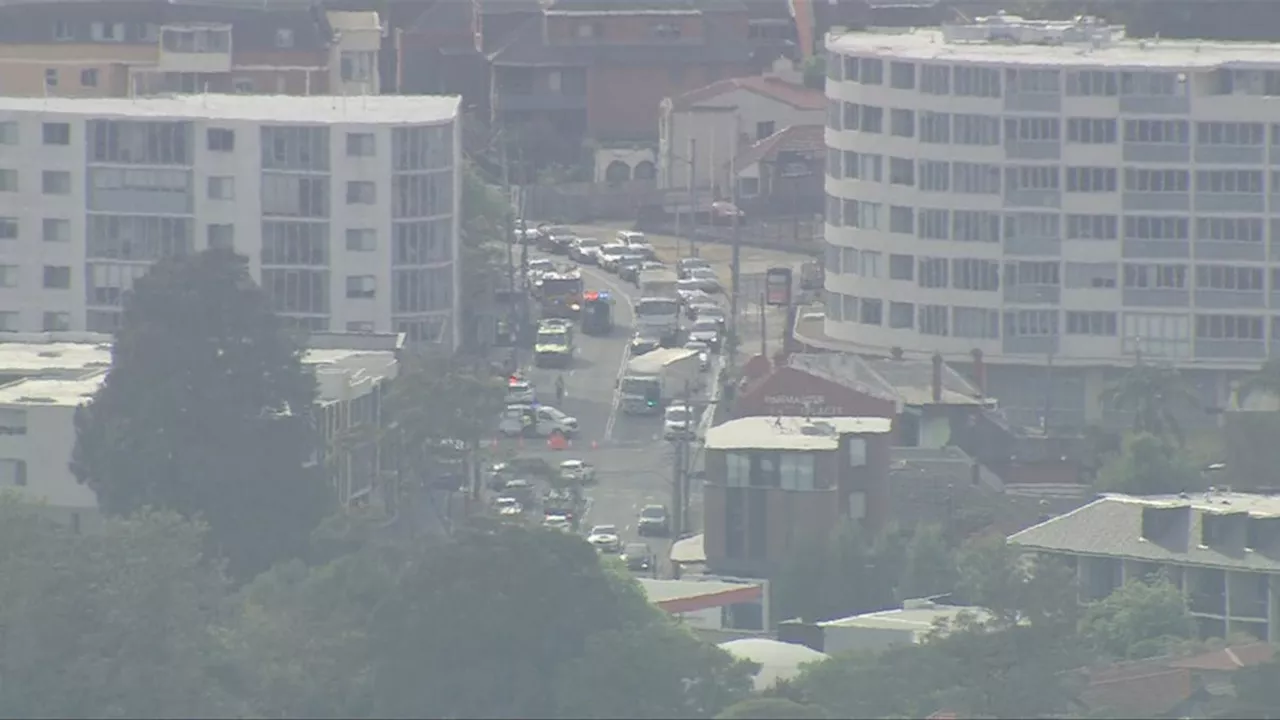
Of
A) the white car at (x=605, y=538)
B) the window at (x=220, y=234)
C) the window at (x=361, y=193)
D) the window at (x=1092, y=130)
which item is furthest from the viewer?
the window at (x=1092, y=130)

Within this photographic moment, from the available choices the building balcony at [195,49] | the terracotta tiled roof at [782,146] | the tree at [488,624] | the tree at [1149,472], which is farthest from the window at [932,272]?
the tree at [488,624]

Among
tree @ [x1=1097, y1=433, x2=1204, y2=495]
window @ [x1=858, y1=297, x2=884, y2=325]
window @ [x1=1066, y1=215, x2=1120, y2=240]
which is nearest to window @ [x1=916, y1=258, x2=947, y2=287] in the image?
window @ [x1=858, y1=297, x2=884, y2=325]

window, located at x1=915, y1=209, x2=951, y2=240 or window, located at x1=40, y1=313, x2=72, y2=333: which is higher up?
window, located at x1=915, y1=209, x2=951, y2=240

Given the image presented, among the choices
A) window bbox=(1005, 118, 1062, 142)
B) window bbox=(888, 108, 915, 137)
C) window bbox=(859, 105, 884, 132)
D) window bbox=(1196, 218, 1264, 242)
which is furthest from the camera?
window bbox=(859, 105, 884, 132)

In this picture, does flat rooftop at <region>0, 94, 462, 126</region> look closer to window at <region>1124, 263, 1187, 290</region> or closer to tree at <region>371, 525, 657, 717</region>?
window at <region>1124, 263, 1187, 290</region>

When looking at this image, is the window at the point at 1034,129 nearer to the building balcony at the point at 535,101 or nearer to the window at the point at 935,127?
the window at the point at 935,127

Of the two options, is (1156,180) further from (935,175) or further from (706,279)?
(706,279)

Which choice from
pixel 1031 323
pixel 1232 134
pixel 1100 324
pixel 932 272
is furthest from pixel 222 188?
pixel 1232 134
